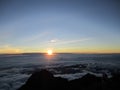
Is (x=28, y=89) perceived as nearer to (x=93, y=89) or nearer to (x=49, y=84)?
(x=49, y=84)

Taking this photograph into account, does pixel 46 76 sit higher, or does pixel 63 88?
pixel 46 76

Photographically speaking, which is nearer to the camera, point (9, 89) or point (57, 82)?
point (57, 82)

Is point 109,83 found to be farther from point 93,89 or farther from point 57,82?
point 57,82

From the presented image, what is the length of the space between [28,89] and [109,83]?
9345 millimetres

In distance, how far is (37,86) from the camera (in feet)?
61.5

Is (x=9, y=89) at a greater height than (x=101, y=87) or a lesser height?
lesser

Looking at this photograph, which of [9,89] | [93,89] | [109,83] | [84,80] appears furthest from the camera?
[9,89]

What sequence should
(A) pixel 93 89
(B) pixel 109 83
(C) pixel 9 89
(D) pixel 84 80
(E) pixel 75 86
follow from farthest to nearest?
(C) pixel 9 89
(D) pixel 84 80
(E) pixel 75 86
(B) pixel 109 83
(A) pixel 93 89

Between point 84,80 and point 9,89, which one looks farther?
point 9,89

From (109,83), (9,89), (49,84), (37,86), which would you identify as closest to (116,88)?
(109,83)

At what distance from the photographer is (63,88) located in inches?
732

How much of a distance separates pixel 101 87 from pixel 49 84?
19.3 ft

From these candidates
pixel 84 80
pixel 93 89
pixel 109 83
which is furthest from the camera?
pixel 84 80

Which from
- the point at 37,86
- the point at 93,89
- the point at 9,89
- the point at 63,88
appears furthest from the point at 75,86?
the point at 9,89
